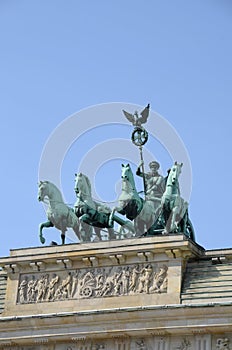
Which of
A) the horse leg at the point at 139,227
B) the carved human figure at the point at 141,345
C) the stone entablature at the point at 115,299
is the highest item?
the horse leg at the point at 139,227

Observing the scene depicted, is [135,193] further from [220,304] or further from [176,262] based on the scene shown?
[220,304]

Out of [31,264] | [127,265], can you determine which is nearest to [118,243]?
[127,265]

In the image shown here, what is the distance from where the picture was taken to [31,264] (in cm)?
3366

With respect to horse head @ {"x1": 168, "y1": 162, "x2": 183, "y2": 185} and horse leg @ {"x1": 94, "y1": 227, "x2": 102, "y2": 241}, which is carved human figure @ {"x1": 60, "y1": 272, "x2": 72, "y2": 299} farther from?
horse head @ {"x1": 168, "y1": 162, "x2": 183, "y2": 185}

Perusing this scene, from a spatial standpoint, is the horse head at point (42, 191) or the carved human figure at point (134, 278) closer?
the carved human figure at point (134, 278)

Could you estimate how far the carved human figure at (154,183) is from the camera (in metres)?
33.6

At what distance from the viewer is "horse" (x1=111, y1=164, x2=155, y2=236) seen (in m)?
33.1

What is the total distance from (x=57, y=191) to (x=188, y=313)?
701 cm

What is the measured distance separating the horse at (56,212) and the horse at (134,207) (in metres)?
1.58

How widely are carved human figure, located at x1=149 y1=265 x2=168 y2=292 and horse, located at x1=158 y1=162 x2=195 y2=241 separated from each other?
1273mm

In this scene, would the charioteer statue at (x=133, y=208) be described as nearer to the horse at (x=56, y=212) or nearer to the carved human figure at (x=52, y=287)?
the horse at (x=56, y=212)

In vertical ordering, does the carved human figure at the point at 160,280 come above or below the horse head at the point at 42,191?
below

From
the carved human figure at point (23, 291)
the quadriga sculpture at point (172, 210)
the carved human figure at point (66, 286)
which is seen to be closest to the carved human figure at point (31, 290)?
the carved human figure at point (23, 291)

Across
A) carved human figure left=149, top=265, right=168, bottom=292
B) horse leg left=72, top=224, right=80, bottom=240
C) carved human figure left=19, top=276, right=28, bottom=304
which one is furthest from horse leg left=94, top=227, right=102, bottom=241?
carved human figure left=149, top=265, right=168, bottom=292
